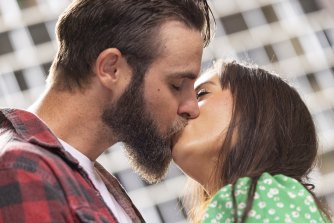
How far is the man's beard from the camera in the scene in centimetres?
237

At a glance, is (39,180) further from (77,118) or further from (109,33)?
(109,33)

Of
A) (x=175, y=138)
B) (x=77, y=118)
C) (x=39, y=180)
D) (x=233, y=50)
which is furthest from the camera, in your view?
(x=233, y=50)

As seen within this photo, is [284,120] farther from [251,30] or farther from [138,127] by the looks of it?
[251,30]

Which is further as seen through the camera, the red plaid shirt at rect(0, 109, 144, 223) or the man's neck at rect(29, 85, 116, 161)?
the man's neck at rect(29, 85, 116, 161)

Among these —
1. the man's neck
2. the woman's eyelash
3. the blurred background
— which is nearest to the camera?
the man's neck

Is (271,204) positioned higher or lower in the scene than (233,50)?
higher

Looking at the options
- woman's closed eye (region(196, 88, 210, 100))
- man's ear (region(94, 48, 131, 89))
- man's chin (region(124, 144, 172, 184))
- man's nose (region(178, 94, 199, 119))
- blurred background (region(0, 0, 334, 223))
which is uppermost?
man's ear (region(94, 48, 131, 89))

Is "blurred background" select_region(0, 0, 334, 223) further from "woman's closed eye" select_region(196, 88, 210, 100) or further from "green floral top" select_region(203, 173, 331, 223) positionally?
"green floral top" select_region(203, 173, 331, 223)

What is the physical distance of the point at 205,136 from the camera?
2406 mm

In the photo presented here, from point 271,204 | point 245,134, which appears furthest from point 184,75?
point 271,204

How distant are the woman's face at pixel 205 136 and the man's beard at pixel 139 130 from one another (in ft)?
0.10

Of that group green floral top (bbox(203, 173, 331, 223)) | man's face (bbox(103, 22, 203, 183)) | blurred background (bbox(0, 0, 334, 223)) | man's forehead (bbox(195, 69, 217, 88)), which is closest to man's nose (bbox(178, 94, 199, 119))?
man's face (bbox(103, 22, 203, 183))

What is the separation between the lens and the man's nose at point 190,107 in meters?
2.41

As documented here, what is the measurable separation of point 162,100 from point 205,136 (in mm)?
137
